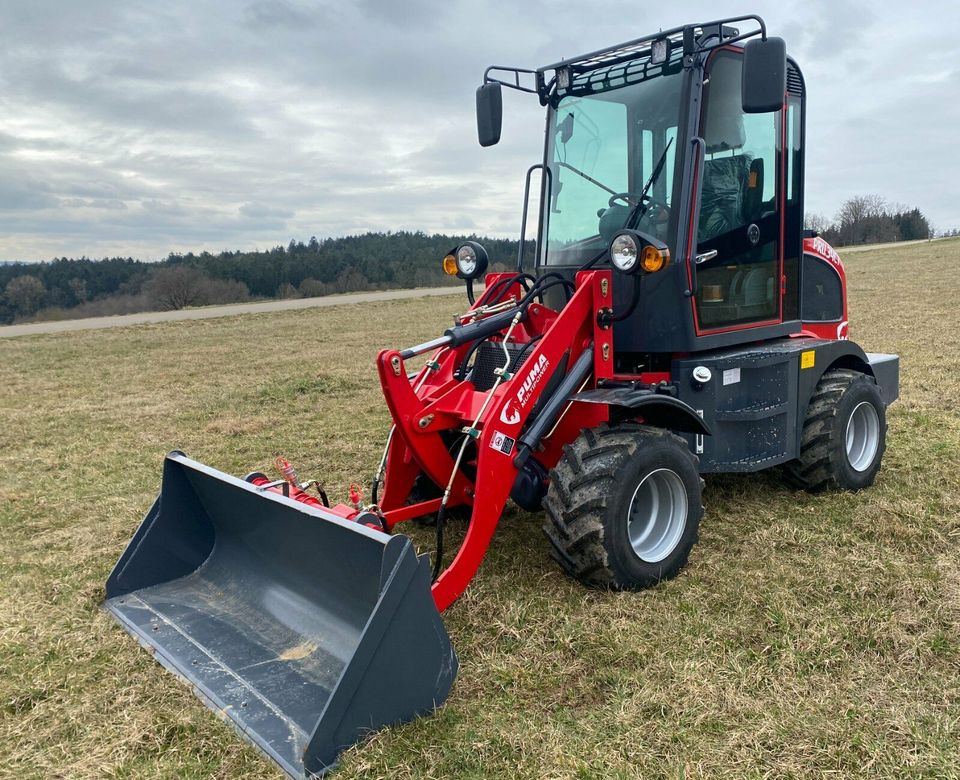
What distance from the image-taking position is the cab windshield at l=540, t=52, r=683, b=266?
4.37 m

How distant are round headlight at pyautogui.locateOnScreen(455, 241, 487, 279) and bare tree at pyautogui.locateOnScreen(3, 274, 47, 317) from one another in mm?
47848

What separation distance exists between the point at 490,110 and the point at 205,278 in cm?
4255

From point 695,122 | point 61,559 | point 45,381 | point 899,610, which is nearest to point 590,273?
point 695,122

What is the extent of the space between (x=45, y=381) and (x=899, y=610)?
39.7 feet

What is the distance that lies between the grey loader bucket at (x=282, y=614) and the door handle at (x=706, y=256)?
2440mm

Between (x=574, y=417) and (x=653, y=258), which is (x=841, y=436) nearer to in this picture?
(x=574, y=417)

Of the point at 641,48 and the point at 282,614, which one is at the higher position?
the point at 641,48

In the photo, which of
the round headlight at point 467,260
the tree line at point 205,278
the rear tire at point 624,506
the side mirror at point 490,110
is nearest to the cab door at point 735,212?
the rear tire at point 624,506

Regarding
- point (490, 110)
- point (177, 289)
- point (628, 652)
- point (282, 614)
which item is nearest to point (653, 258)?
point (490, 110)

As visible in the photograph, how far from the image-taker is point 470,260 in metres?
4.89

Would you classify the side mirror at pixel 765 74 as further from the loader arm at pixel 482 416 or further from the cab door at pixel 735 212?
the loader arm at pixel 482 416

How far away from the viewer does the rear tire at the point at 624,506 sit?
3678 mm

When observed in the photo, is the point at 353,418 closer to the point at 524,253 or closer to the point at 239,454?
the point at 239,454

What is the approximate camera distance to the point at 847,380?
524 cm
